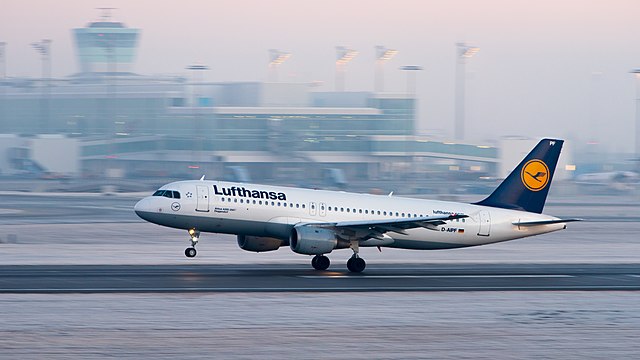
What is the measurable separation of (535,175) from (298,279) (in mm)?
15378

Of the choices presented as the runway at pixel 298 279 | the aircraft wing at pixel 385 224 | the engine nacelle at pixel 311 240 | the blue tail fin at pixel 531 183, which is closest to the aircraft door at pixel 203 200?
the runway at pixel 298 279

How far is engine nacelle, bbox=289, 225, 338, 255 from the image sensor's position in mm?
40094

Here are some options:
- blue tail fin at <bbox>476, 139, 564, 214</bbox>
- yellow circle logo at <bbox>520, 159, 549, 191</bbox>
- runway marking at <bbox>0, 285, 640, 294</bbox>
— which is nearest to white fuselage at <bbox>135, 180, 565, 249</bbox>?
blue tail fin at <bbox>476, 139, 564, 214</bbox>

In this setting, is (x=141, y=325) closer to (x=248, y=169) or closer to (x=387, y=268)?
(x=387, y=268)

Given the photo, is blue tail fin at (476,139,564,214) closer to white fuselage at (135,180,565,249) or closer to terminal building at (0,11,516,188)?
white fuselage at (135,180,565,249)

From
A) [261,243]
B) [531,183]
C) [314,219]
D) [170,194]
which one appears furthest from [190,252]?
[531,183]

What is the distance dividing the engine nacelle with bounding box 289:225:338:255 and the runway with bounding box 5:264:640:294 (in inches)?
40.3

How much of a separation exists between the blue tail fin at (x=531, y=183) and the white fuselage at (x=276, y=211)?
278 centimetres

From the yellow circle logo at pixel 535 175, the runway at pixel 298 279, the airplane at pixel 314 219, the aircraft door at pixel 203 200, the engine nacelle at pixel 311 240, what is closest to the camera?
the runway at pixel 298 279

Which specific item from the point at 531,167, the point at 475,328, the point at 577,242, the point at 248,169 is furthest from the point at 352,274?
the point at 248,169

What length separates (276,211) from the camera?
4241 centimetres

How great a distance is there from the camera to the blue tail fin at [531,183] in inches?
1880

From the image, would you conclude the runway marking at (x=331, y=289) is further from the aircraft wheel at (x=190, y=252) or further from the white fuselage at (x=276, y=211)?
the aircraft wheel at (x=190, y=252)

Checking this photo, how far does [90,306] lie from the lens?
28.8 metres
